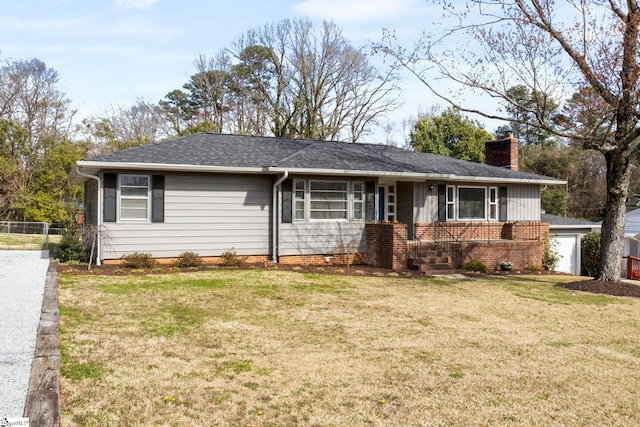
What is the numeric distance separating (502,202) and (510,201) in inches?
16.2

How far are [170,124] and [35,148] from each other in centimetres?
888

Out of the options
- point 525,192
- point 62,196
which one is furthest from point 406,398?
point 62,196

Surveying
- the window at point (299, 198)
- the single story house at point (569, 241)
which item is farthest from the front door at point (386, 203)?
the single story house at point (569, 241)

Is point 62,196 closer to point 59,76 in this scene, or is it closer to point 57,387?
point 59,76

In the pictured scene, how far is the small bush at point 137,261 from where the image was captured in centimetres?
1198

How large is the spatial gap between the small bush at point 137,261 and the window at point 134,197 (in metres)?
0.98

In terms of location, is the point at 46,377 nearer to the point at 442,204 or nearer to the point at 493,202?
the point at 442,204

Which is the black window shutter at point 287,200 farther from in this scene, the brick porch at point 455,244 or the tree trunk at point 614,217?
the tree trunk at point 614,217

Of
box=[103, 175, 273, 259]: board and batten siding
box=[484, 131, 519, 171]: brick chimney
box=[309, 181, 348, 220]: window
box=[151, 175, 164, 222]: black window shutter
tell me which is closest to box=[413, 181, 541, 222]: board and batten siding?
box=[309, 181, 348, 220]: window

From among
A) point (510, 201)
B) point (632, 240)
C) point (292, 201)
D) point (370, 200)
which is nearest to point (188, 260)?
point (292, 201)

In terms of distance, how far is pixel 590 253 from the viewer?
19.6 metres

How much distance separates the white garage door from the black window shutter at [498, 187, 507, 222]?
347cm

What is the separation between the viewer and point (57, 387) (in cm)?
408

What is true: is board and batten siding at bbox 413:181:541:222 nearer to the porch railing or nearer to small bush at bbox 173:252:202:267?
the porch railing
